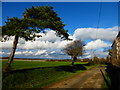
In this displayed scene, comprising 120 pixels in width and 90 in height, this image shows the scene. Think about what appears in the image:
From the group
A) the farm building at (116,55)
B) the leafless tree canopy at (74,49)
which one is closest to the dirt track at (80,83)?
the farm building at (116,55)

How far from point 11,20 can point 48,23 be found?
4.54 meters

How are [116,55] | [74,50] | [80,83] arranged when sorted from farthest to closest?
[74,50] → [116,55] → [80,83]

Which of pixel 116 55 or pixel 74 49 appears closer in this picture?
pixel 116 55

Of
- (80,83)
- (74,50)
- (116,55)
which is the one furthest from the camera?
(74,50)

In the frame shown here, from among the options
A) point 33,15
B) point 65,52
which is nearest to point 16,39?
point 33,15

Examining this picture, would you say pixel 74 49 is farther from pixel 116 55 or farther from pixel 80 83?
pixel 80 83

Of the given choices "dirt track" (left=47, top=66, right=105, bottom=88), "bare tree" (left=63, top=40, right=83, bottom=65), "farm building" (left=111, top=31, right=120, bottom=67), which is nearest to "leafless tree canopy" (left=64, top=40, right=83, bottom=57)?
"bare tree" (left=63, top=40, right=83, bottom=65)

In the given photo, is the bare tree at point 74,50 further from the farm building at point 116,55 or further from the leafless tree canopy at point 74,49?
the farm building at point 116,55

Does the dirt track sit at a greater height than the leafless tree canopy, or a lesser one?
lesser

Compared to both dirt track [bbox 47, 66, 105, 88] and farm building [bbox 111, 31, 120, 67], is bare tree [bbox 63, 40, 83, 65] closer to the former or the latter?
farm building [bbox 111, 31, 120, 67]

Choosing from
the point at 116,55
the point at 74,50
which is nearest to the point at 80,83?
the point at 116,55

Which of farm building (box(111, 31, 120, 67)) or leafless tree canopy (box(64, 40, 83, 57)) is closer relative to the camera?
farm building (box(111, 31, 120, 67))

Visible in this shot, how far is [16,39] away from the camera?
14.8 metres

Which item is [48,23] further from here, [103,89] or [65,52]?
[65,52]
